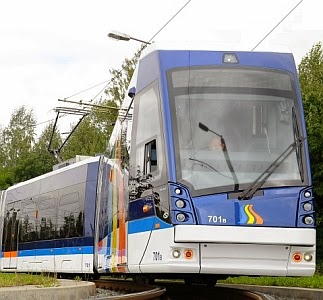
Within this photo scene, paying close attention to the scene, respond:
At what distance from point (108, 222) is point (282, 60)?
4.80m

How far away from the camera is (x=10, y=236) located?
25328 millimetres

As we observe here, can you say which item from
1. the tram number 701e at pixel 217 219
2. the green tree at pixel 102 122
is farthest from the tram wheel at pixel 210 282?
the green tree at pixel 102 122

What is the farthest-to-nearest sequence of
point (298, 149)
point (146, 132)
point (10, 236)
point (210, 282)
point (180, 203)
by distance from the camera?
1. point (10, 236)
2. point (210, 282)
3. point (146, 132)
4. point (298, 149)
5. point (180, 203)

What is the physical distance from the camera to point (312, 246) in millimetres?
11266

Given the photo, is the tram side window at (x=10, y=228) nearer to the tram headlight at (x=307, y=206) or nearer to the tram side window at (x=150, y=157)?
the tram side window at (x=150, y=157)

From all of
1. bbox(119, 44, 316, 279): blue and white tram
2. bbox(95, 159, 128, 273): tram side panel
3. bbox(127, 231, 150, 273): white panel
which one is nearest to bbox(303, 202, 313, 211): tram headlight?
bbox(119, 44, 316, 279): blue and white tram

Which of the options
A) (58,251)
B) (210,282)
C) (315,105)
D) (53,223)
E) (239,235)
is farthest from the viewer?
(315,105)

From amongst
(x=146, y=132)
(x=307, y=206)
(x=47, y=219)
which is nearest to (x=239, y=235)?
(x=307, y=206)

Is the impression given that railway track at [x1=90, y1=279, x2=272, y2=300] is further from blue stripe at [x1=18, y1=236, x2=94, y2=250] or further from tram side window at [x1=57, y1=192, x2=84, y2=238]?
tram side window at [x1=57, y1=192, x2=84, y2=238]

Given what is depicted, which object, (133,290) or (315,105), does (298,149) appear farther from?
(315,105)

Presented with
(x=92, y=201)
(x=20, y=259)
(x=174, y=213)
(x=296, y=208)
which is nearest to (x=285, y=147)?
(x=296, y=208)

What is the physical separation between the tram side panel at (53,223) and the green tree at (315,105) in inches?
377

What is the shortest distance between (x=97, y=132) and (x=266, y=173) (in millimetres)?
35908

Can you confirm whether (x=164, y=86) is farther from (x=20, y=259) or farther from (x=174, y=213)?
(x=20, y=259)
